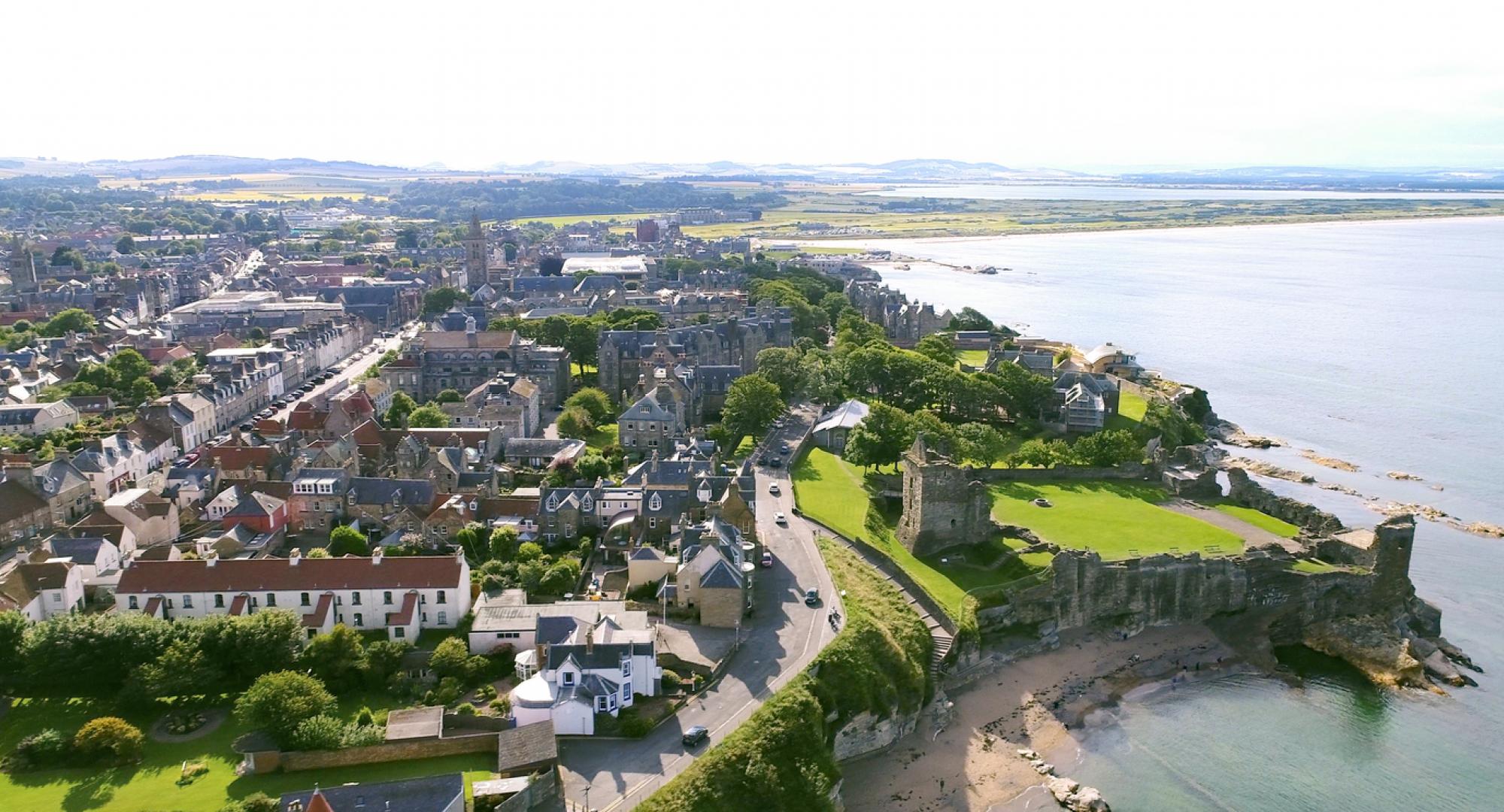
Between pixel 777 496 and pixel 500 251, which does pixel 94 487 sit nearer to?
pixel 777 496

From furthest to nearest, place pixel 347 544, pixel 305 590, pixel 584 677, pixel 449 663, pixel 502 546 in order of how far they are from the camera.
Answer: pixel 347 544 < pixel 502 546 < pixel 305 590 < pixel 449 663 < pixel 584 677

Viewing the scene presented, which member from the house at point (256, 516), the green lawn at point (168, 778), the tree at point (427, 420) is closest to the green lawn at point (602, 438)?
the tree at point (427, 420)

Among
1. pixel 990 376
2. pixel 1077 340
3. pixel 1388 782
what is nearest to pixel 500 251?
pixel 1077 340

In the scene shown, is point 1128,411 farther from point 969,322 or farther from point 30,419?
point 30,419

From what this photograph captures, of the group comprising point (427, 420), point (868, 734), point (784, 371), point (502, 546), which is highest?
point (784, 371)

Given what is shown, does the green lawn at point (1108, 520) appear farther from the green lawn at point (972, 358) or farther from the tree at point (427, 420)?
the green lawn at point (972, 358)

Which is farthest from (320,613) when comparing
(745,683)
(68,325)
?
(68,325)
